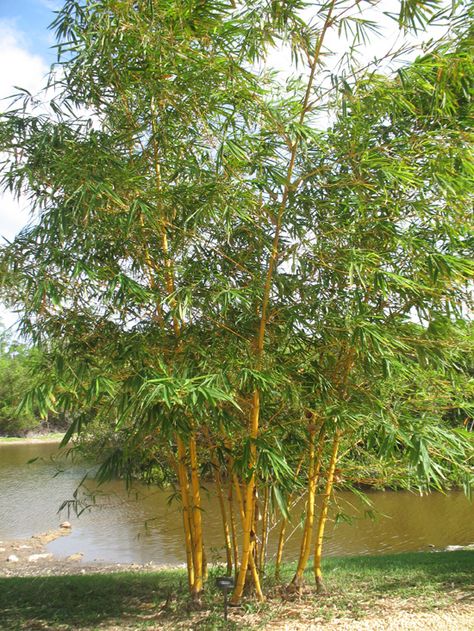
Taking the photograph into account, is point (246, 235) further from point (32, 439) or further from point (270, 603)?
point (32, 439)

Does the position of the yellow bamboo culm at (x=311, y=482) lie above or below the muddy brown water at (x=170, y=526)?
above

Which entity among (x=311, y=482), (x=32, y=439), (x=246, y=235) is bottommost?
(x=32, y=439)

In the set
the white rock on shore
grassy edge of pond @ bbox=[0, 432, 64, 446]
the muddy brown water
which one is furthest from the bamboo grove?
grassy edge of pond @ bbox=[0, 432, 64, 446]

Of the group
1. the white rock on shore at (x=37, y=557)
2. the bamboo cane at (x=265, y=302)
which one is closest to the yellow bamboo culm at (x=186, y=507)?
the bamboo cane at (x=265, y=302)

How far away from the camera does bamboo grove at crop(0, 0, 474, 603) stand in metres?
3.16

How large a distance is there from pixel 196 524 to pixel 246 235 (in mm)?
1857

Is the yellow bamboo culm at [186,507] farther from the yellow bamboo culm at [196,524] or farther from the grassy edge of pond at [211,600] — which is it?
the grassy edge of pond at [211,600]

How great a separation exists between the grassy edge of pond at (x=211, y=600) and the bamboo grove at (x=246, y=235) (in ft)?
1.19

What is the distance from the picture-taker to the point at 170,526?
941cm

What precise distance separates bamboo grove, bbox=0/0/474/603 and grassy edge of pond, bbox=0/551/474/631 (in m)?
0.36

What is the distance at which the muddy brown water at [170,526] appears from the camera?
8.11 meters

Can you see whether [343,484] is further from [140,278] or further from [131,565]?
[131,565]

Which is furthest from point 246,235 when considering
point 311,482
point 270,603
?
point 270,603

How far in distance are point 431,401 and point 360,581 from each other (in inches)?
76.5
